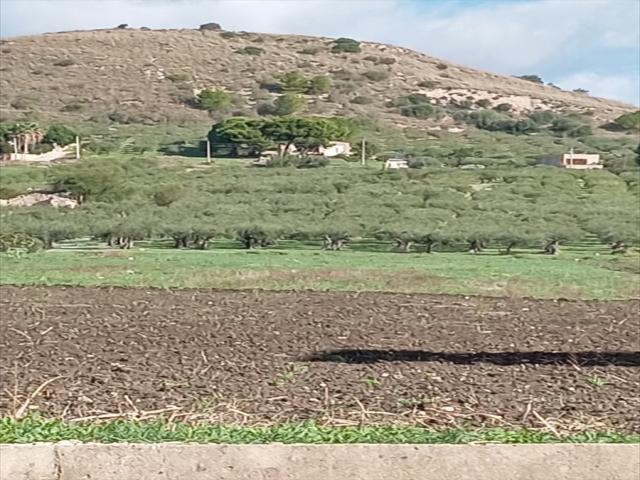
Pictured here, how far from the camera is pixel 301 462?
17.7 feet

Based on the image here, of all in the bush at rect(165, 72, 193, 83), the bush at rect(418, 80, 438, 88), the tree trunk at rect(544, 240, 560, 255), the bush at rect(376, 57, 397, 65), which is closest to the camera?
the tree trunk at rect(544, 240, 560, 255)

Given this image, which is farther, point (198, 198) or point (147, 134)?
point (147, 134)

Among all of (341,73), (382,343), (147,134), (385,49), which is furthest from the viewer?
(385,49)

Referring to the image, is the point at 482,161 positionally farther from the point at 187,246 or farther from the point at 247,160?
the point at 187,246

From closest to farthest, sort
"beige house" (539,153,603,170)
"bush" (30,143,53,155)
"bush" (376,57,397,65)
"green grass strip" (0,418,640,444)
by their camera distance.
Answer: "green grass strip" (0,418,640,444)
"beige house" (539,153,603,170)
"bush" (30,143,53,155)
"bush" (376,57,397,65)

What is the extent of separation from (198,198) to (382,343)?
2901 centimetres

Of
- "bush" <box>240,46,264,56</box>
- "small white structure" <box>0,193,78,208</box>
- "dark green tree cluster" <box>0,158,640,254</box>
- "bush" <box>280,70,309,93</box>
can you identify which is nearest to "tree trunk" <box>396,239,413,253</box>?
"dark green tree cluster" <box>0,158,640,254</box>

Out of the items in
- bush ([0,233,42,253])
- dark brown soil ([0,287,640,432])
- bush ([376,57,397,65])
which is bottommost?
bush ([0,233,42,253])

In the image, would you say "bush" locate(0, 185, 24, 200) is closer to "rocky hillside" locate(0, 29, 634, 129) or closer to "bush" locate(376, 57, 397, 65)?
"rocky hillside" locate(0, 29, 634, 129)

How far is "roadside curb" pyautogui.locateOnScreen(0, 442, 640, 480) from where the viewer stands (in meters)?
5.34

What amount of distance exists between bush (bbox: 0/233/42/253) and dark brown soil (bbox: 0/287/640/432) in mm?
9966

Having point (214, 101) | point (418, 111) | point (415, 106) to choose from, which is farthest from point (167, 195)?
point (415, 106)

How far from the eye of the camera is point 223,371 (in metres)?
10.6

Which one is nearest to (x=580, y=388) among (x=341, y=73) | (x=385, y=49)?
(x=341, y=73)
